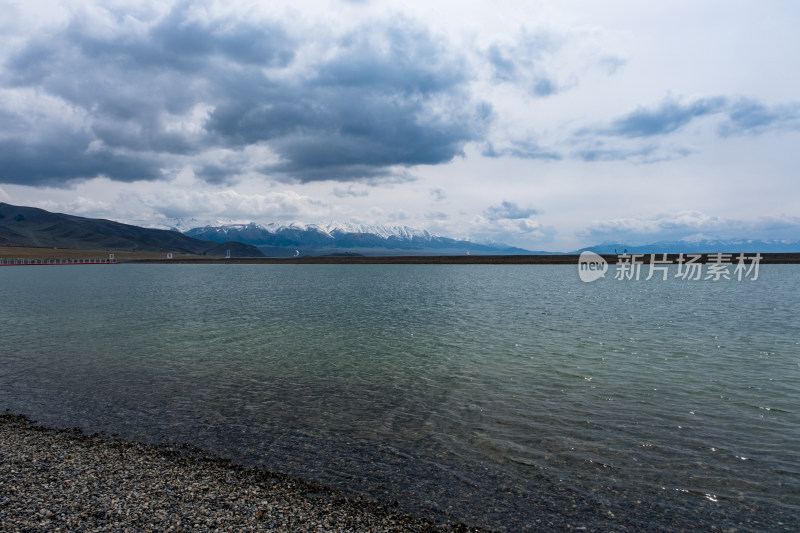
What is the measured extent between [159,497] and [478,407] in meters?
A: 10.2

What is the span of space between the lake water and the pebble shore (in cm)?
87

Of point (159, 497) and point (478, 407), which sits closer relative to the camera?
point (159, 497)

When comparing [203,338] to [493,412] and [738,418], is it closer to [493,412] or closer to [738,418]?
[493,412]

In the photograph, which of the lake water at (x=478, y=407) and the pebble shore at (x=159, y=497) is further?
the lake water at (x=478, y=407)

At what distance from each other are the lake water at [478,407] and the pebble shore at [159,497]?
0.87 metres

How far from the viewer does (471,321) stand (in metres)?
37.7

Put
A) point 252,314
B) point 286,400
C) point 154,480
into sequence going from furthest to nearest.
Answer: point 252,314, point 286,400, point 154,480

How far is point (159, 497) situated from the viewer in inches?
386

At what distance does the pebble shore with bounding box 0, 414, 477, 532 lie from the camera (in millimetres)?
8797

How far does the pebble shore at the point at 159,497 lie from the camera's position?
8.80 m

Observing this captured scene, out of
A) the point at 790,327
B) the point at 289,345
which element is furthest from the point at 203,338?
the point at 790,327

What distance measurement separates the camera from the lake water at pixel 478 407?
10.5 metres

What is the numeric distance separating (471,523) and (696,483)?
18.7ft

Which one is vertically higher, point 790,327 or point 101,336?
point 790,327
